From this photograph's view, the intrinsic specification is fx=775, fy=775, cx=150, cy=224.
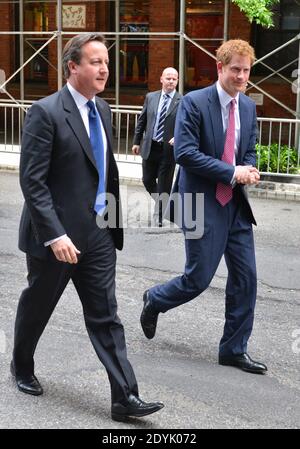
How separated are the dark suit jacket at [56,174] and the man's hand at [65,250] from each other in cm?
4

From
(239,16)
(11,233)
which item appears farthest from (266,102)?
(11,233)

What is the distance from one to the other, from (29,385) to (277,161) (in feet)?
26.6

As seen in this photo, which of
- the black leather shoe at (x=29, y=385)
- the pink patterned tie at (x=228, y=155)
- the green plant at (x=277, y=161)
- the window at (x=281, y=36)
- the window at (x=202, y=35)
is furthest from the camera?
the window at (x=202, y=35)

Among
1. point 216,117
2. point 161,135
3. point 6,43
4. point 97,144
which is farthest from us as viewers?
point 6,43

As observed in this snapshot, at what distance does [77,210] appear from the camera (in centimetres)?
417

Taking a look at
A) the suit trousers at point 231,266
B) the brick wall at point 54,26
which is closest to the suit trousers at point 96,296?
the suit trousers at point 231,266

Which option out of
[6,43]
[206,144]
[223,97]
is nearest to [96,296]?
[206,144]

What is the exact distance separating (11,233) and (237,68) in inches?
189

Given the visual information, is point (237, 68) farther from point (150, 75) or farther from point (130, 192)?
point (150, 75)

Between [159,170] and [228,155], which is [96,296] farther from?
[159,170]

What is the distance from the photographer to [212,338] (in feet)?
18.5

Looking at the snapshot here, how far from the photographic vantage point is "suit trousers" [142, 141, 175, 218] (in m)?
9.36

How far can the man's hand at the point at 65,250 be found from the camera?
13.1 ft

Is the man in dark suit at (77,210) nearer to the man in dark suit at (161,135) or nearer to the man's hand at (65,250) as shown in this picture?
the man's hand at (65,250)
